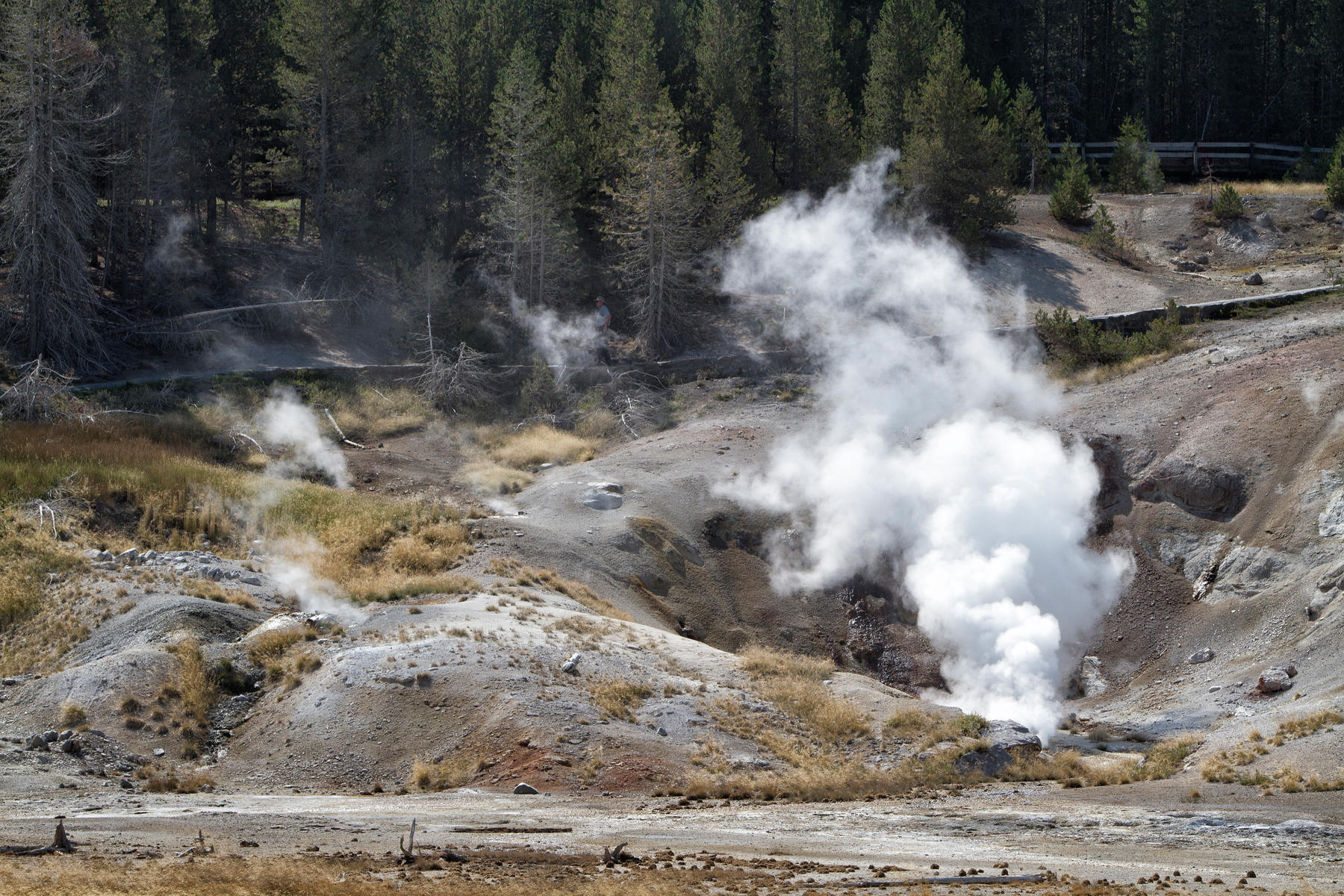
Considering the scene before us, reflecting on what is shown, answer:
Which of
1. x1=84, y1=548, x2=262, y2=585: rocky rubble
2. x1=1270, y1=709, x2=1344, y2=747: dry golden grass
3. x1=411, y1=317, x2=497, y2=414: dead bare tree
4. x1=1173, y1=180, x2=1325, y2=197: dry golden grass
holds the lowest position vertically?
x1=1270, y1=709, x2=1344, y2=747: dry golden grass

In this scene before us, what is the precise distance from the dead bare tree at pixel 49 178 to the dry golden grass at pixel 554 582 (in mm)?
18768

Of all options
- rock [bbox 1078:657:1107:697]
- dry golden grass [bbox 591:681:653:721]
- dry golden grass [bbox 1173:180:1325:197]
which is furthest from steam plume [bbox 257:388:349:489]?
dry golden grass [bbox 1173:180:1325:197]

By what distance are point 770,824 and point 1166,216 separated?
4043 centimetres

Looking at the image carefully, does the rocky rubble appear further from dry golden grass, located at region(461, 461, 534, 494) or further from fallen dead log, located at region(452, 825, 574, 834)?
fallen dead log, located at region(452, 825, 574, 834)

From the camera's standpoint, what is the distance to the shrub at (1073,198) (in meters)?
46.5

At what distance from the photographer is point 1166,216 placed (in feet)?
152

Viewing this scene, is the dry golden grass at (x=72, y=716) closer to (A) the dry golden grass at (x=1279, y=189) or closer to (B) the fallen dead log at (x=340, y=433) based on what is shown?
(B) the fallen dead log at (x=340, y=433)

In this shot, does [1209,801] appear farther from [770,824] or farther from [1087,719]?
[1087,719]

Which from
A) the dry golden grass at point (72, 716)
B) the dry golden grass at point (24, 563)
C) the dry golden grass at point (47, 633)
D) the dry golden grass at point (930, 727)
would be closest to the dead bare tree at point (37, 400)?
the dry golden grass at point (24, 563)

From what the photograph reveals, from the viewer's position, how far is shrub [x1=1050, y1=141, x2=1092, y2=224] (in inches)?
1832

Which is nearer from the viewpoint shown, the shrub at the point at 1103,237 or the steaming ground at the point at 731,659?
the steaming ground at the point at 731,659

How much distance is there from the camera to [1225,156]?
2247 inches

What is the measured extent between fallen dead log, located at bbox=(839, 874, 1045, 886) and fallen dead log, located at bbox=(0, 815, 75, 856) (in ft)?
23.2

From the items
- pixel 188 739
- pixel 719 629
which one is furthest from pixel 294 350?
pixel 188 739
